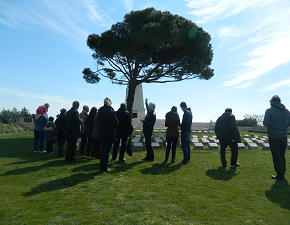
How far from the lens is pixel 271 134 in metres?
4.84

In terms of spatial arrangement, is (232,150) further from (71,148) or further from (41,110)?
(41,110)

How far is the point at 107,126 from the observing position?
4926 millimetres

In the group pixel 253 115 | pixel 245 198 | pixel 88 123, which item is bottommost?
pixel 245 198

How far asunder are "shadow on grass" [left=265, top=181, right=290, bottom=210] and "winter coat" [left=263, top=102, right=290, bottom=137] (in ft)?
3.61

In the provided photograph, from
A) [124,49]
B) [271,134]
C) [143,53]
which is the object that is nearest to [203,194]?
[271,134]

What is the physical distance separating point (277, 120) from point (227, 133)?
136cm

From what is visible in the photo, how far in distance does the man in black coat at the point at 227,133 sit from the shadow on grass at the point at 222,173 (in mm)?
366

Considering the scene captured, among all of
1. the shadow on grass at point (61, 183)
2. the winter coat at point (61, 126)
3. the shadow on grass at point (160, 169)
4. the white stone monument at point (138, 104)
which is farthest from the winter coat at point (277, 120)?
the white stone monument at point (138, 104)

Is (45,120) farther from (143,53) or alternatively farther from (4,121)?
(4,121)

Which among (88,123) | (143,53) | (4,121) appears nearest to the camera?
(88,123)

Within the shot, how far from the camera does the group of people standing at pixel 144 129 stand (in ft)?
15.9

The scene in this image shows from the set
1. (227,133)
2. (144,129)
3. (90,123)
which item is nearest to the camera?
(227,133)

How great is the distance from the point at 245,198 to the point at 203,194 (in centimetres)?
68

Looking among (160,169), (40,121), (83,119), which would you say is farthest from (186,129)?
(40,121)
